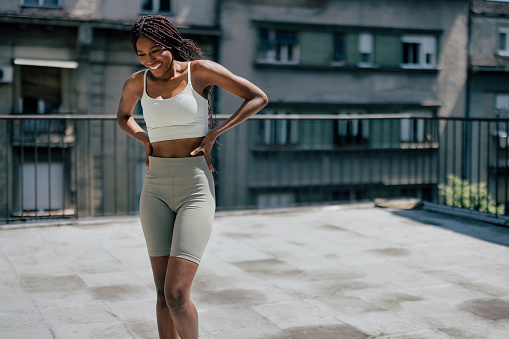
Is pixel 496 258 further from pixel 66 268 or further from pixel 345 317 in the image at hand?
pixel 66 268

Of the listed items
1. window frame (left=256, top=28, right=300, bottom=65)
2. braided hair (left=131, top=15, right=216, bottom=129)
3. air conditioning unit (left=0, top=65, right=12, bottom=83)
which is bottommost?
braided hair (left=131, top=15, right=216, bottom=129)

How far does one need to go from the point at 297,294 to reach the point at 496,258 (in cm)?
226

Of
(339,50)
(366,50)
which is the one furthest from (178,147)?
(366,50)

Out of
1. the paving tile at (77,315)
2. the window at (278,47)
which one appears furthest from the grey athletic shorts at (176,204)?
the window at (278,47)

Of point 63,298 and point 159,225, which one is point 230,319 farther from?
point 159,225

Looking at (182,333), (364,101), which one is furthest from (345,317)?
(364,101)

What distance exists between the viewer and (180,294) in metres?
3.29

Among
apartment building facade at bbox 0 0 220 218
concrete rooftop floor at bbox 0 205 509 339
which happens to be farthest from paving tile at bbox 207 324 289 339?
apartment building facade at bbox 0 0 220 218

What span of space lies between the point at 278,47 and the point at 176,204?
23.9 metres

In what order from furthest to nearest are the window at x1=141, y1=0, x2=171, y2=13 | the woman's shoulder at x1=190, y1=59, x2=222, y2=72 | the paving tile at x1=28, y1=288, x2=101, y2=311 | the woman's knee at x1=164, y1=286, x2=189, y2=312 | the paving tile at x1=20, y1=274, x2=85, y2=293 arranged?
the window at x1=141, y1=0, x2=171, y2=13 < the paving tile at x1=20, y1=274, x2=85, y2=293 < the paving tile at x1=28, y1=288, x2=101, y2=311 < the woman's shoulder at x1=190, y1=59, x2=222, y2=72 < the woman's knee at x1=164, y1=286, x2=189, y2=312

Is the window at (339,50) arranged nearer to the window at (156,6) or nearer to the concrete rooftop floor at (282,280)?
the window at (156,6)

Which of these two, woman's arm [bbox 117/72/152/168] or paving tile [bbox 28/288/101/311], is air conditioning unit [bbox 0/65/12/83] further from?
woman's arm [bbox 117/72/152/168]

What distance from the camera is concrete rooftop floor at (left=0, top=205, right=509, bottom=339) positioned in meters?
4.61

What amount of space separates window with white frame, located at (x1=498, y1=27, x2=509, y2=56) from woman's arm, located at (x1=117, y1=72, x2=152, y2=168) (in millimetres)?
29709
